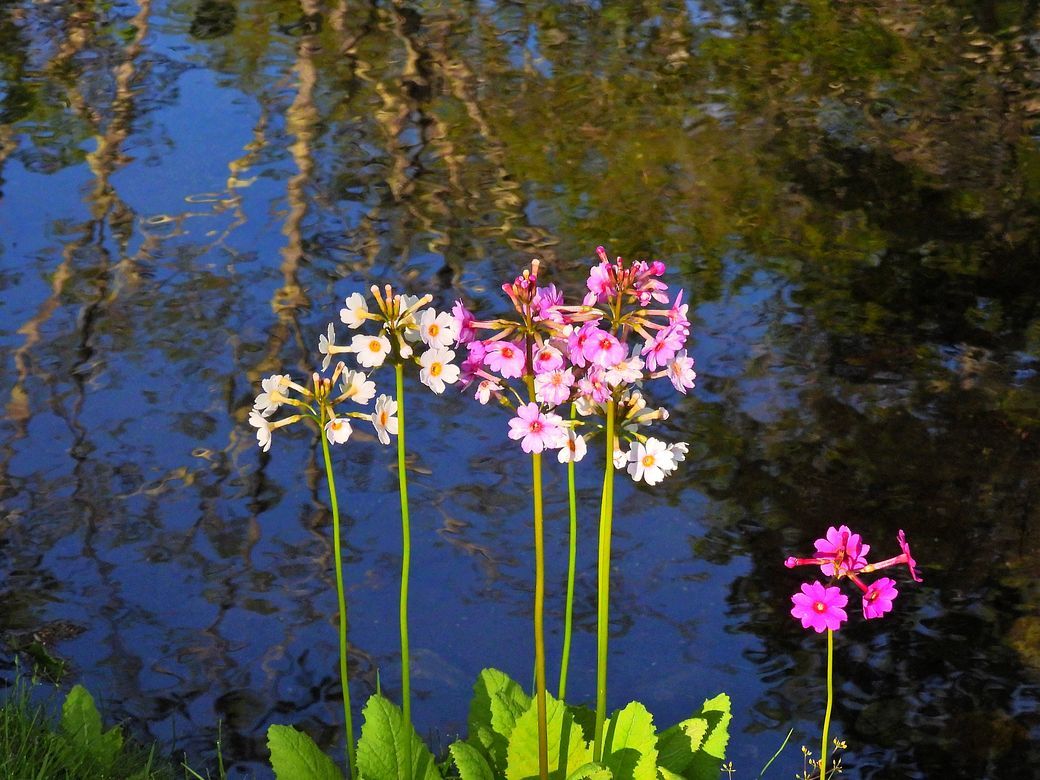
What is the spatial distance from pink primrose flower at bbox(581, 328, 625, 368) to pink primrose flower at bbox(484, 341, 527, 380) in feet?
0.42

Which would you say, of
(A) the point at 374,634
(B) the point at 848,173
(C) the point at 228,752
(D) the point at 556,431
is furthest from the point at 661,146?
(D) the point at 556,431

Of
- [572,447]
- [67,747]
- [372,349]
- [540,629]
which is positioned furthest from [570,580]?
[67,747]

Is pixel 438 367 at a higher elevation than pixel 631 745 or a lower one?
higher

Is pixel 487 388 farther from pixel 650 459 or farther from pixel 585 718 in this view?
pixel 585 718

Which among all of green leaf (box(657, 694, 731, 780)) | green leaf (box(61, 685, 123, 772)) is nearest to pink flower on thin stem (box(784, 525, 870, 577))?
green leaf (box(657, 694, 731, 780))

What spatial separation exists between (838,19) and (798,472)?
19.1 ft

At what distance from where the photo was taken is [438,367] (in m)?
2.21

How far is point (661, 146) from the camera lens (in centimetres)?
728

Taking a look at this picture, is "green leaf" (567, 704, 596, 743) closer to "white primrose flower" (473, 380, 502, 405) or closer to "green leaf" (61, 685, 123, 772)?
"white primrose flower" (473, 380, 502, 405)

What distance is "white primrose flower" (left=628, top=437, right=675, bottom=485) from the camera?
2.15 metres

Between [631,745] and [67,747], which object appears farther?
[67,747]

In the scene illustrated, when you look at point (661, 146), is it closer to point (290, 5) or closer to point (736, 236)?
point (736, 236)

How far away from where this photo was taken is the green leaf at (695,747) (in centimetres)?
260

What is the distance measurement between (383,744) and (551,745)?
0.32 m
